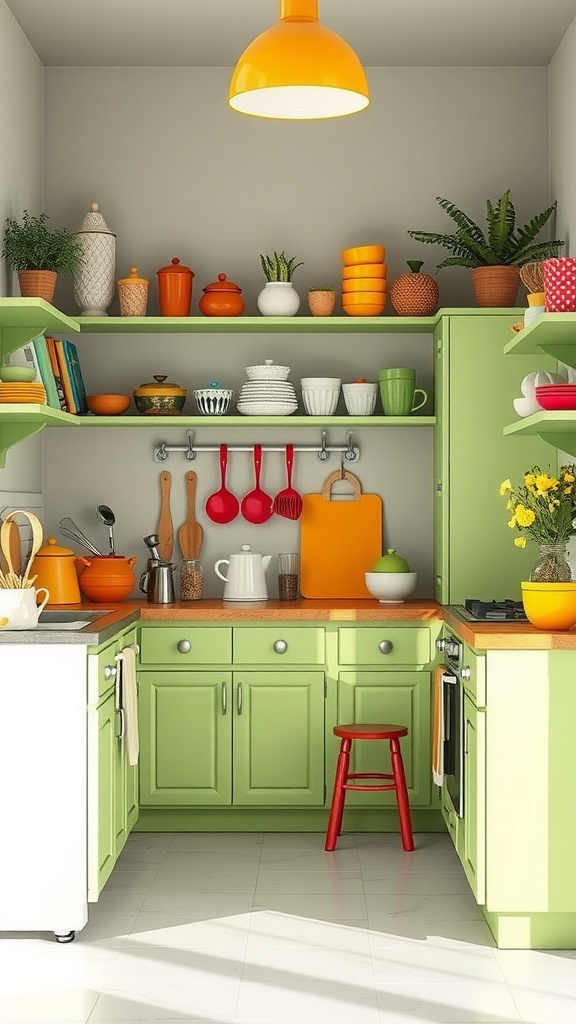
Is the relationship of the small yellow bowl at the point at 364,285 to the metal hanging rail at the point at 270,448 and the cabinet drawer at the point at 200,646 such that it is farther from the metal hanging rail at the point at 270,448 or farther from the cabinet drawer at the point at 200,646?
the cabinet drawer at the point at 200,646

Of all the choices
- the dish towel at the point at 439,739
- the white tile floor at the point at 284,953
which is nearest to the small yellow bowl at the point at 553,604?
the dish towel at the point at 439,739

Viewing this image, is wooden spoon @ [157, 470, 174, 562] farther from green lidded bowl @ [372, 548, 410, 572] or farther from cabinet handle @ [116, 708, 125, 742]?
cabinet handle @ [116, 708, 125, 742]

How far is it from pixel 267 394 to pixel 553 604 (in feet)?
5.46

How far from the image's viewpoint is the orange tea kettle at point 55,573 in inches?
175

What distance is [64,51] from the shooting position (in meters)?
4.81

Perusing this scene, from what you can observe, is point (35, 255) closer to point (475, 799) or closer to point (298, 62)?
point (298, 62)

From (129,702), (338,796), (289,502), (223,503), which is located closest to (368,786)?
(338,796)

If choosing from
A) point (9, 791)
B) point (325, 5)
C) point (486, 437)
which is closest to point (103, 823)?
point (9, 791)

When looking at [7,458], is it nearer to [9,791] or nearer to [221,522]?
A: [221,522]

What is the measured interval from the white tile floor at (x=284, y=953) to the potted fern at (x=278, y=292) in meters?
2.05

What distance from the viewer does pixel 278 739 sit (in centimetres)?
446

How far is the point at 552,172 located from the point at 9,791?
126 inches

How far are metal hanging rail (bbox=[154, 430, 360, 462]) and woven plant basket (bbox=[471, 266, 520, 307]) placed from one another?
0.79m

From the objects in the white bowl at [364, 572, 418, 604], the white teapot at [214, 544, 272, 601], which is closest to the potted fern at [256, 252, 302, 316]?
the white teapot at [214, 544, 272, 601]
